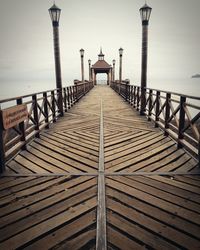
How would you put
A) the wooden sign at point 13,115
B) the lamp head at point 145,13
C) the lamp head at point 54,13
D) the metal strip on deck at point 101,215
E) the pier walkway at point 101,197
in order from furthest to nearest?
the lamp head at point 54,13 → the lamp head at point 145,13 → the wooden sign at point 13,115 → the pier walkway at point 101,197 → the metal strip on deck at point 101,215

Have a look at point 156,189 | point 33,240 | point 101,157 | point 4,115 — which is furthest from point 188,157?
point 4,115

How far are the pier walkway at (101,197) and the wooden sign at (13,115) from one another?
82 centimetres

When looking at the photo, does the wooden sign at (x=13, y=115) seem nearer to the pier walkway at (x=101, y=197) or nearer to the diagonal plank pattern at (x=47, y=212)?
the pier walkway at (x=101, y=197)

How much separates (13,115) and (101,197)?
7.80ft

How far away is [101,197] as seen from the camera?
2873 millimetres

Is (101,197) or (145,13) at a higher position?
(145,13)

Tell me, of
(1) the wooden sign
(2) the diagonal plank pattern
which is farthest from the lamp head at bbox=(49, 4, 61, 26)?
(2) the diagonal plank pattern

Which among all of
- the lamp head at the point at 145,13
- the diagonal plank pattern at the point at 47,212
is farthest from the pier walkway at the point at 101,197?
the lamp head at the point at 145,13

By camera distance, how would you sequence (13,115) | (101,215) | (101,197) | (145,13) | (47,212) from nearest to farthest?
(101,215)
(47,212)
(101,197)
(13,115)
(145,13)

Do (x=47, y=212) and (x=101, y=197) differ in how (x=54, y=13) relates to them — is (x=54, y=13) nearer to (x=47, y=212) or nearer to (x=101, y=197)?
(x=101, y=197)

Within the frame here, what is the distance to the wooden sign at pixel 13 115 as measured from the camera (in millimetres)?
3627

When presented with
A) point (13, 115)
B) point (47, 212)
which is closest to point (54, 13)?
point (13, 115)

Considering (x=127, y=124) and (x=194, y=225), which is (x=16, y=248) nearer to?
(x=194, y=225)

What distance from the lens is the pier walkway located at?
86.6 inches
